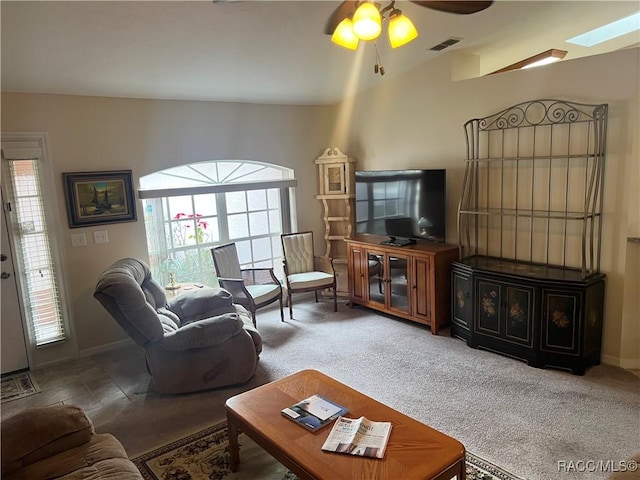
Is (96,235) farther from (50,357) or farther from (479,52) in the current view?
(479,52)

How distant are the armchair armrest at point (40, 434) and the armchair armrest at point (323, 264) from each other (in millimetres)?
3345

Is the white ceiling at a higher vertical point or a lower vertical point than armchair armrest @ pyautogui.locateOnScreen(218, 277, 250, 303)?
higher

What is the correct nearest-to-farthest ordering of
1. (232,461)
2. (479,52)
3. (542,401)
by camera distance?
(232,461) < (542,401) < (479,52)

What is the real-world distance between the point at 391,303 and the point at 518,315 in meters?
1.39

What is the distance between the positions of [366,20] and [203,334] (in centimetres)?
232

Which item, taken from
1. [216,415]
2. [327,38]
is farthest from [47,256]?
[327,38]

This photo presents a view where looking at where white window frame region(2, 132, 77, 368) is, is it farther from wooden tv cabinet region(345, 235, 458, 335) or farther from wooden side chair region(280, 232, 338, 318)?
wooden tv cabinet region(345, 235, 458, 335)

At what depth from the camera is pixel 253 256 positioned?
17.6 feet

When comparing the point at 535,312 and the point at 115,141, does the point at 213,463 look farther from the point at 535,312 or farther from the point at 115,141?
the point at 115,141

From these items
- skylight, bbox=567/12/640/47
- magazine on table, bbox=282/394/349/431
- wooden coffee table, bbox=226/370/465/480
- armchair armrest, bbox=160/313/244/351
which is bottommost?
wooden coffee table, bbox=226/370/465/480

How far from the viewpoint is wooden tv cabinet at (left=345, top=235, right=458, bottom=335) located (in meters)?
4.21

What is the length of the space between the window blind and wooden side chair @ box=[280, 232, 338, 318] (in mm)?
2226

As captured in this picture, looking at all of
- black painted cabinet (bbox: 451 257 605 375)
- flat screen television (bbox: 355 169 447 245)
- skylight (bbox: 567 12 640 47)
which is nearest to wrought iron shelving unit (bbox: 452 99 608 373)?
black painted cabinet (bbox: 451 257 605 375)

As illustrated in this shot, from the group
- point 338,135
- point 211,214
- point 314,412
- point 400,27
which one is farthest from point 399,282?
point 400,27
